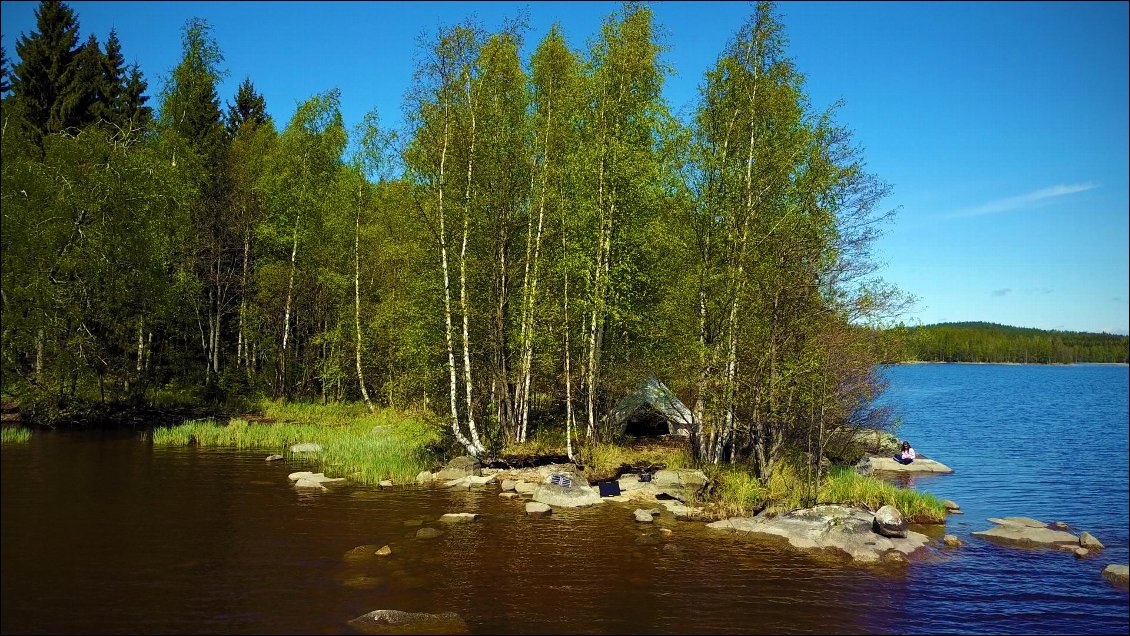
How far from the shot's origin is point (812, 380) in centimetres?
2025

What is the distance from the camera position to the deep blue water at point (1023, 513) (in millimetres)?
→ 13242

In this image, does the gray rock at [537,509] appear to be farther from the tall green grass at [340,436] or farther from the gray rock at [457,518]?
the tall green grass at [340,436]

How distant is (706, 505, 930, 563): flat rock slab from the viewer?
16812 mm

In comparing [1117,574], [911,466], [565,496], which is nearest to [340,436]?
[565,496]

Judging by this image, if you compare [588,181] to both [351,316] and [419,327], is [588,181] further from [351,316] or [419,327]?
[351,316]

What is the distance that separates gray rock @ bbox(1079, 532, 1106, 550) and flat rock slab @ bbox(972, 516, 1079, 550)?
16 cm

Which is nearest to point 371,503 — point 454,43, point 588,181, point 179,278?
point 588,181

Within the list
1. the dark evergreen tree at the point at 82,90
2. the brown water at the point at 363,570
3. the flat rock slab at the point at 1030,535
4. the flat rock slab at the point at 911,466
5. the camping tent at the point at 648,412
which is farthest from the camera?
the dark evergreen tree at the point at 82,90

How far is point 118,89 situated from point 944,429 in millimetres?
61670

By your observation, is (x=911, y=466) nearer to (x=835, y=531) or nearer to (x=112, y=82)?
(x=835, y=531)

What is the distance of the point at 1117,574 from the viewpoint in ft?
50.2

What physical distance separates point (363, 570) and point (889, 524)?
42.2 feet

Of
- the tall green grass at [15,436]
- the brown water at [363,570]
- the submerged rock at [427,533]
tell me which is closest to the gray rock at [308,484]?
the brown water at [363,570]

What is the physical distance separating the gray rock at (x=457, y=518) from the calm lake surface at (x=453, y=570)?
52cm
